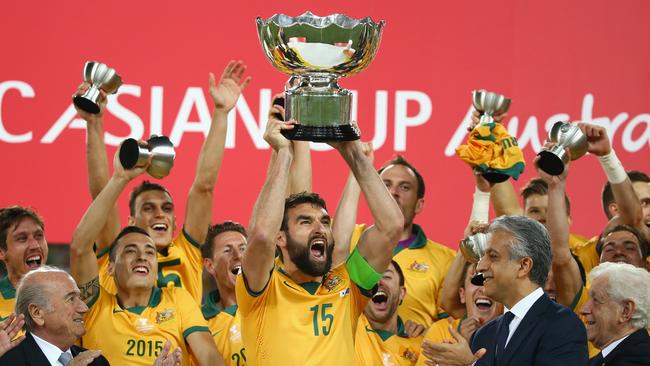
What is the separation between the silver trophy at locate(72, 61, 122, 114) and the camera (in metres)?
5.82

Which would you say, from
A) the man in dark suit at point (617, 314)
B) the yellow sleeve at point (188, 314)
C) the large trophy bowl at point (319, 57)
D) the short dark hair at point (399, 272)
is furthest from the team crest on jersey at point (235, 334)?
the man in dark suit at point (617, 314)

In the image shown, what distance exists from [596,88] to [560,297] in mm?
2380

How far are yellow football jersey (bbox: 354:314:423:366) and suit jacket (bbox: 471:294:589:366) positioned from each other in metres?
1.40

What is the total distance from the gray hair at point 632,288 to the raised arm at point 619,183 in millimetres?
1208

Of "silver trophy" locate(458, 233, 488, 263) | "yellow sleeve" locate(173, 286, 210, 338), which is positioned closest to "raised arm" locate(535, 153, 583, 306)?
"silver trophy" locate(458, 233, 488, 263)

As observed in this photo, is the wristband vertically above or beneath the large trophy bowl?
beneath

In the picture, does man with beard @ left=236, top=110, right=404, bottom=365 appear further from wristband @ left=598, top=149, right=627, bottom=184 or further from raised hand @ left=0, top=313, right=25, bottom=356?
wristband @ left=598, top=149, right=627, bottom=184

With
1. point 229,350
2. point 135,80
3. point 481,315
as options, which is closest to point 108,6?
point 135,80

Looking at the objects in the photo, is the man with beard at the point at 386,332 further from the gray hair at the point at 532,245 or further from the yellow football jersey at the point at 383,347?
the gray hair at the point at 532,245

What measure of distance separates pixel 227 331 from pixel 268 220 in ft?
3.83

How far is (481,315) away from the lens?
5.59 m

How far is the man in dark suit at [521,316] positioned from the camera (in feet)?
13.5

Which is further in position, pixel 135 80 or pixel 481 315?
pixel 135 80

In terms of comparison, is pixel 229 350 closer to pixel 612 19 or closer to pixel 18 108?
pixel 18 108
